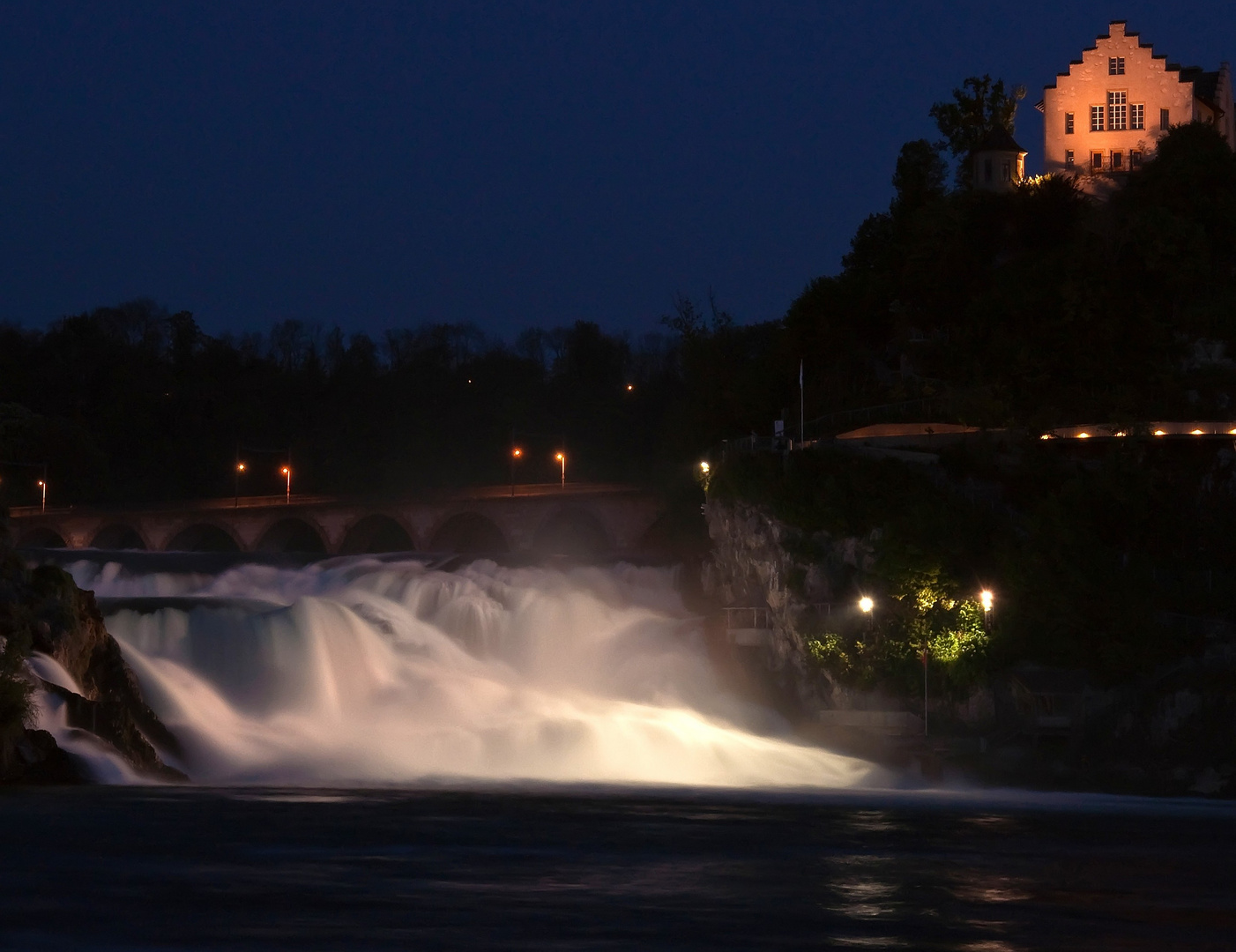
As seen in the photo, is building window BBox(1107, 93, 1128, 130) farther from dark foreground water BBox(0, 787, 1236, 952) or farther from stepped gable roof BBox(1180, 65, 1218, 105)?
dark foreground water BBox(0, 787, 1236, 952)

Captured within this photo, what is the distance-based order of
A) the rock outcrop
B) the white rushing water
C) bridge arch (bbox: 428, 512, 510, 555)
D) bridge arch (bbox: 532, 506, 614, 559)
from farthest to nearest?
bridge arch (bbox: 428, 512, 510, 555), bridge arch (bbox: 532, 506, 614, 559), the rock outcrop, the white rushing water

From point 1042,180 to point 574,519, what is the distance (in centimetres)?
2949

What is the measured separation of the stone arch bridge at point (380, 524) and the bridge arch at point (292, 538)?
3.2 inches

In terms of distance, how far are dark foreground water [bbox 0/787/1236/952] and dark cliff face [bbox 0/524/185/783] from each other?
2491 millimetres

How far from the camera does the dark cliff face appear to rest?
38250 mm

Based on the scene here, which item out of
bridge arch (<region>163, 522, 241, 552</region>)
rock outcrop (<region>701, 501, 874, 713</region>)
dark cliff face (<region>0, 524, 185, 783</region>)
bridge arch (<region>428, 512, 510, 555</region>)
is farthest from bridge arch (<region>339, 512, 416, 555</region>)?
dark cliff face (<region>0, 524, 185, 783</region>)

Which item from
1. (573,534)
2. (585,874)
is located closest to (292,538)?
(573,534)

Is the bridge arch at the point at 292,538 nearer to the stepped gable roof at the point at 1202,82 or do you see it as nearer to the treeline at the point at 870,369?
the treeline at the point at 870,369

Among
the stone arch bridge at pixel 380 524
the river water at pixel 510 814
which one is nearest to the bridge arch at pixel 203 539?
the stone arch bridge at pixel 380 524

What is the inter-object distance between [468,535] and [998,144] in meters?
35.7

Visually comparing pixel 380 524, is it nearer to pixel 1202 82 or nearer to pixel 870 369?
pixel 870 369

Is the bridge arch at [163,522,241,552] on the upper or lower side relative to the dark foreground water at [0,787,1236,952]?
upper

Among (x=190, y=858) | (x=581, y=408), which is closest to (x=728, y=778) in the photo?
(x=190, y=858)

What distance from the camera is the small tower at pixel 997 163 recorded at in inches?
3268
